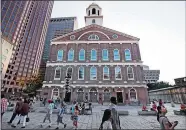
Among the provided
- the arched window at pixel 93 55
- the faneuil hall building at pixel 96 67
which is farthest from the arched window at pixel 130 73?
the arched window at pixel 93 55

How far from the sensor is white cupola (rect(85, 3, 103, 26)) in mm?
32250

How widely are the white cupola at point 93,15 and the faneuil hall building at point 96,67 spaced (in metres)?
4.78

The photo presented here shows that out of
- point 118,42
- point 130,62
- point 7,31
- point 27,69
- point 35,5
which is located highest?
point 35,5

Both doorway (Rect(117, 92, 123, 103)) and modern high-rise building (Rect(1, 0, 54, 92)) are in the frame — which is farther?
modern high-rise building (Rect(1, 0, 54, 92))

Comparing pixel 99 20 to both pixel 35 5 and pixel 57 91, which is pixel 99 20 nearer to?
pixel 57 91

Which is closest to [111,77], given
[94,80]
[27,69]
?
[94,80]

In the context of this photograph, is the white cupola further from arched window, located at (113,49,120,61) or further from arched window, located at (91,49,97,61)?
arched window, located at (113,49,120,61)

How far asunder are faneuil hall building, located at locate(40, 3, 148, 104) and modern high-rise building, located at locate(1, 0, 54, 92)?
57387 mm

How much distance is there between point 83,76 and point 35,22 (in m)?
95.1

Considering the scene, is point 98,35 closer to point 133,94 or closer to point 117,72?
point 117,72

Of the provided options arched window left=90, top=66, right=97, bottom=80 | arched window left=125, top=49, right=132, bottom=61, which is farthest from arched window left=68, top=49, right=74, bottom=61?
arched window left=125, top=49, right=132, bottom=61

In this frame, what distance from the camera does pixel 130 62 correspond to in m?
24.2

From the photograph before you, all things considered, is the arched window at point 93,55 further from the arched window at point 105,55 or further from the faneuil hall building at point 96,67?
the arched window at point 105,55

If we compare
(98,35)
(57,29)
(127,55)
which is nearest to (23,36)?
(57,29)
